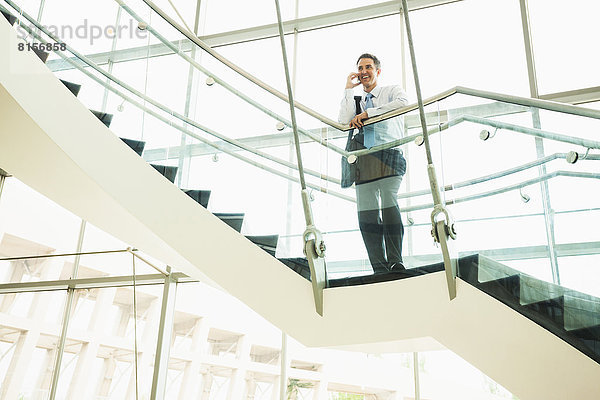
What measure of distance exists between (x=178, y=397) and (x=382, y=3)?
14.1 feet

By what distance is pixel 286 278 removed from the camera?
9.78ft

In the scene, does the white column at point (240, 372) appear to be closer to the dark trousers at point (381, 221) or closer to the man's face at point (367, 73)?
the dark trousers at point (381, 221)

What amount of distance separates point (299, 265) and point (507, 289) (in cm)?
105

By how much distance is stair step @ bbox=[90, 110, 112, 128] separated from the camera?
3.17 meters

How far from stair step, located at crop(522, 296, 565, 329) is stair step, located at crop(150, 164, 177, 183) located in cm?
195

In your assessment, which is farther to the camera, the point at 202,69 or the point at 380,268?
the point at 202,69

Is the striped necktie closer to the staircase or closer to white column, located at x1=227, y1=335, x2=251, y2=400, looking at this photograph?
the staircase

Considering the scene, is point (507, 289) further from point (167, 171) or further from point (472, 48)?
point (472, 48)

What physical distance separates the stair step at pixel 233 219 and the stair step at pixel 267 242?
0.34ft

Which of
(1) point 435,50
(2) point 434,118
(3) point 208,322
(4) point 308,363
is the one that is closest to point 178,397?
(3) point 208,322

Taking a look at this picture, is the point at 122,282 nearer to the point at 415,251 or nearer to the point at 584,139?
the point at 415,251

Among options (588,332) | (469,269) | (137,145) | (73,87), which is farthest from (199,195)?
(588,332)

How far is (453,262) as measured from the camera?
2.56 metres

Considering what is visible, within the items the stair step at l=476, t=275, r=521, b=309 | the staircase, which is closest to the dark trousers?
the staircase
